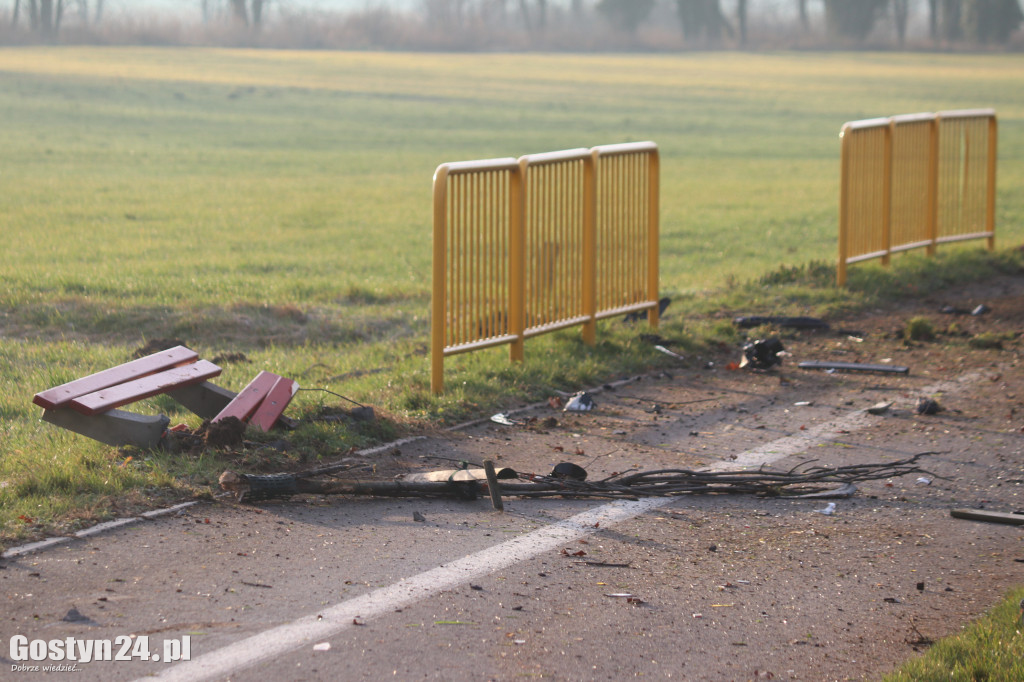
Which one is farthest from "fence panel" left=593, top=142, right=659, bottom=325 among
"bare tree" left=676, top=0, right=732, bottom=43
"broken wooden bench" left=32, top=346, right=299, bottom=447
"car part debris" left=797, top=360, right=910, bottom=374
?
"bare tree" left=676, top=0, right=732, bottom=43

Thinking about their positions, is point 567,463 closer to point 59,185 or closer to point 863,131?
point 863,131

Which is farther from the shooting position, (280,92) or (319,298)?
(280,92)

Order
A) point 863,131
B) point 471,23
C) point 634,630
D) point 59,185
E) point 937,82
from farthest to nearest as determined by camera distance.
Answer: point 471,23 → point 937,82 → point 59,185 → point 863,131 → point 634,630

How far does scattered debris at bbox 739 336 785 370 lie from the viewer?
344 inches

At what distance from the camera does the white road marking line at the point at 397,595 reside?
388 centimetres

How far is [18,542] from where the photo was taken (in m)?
4.85

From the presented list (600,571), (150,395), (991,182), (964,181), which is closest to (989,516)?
(600,571)

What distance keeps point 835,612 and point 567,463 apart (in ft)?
6.39

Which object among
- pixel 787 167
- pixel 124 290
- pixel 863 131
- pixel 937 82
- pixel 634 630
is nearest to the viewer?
pixel 634 630

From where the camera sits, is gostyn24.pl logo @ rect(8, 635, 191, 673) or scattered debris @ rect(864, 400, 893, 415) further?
scattered debris @ rect(864, 400, 893, 415)

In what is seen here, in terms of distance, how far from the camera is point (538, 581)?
4.68 metres

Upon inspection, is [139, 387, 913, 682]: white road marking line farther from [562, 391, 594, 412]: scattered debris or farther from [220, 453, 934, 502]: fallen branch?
[562, 391, 594, 412]: scattered debris

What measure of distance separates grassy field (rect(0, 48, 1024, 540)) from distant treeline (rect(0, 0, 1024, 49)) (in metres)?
17.5

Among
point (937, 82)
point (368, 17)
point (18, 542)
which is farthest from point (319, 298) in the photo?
point (368, 17)
